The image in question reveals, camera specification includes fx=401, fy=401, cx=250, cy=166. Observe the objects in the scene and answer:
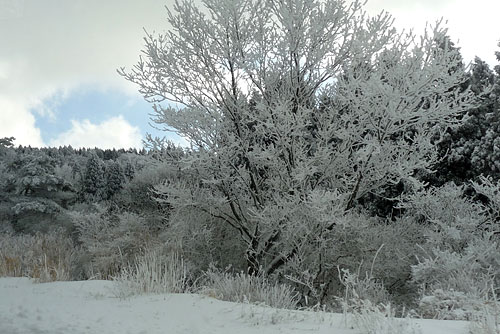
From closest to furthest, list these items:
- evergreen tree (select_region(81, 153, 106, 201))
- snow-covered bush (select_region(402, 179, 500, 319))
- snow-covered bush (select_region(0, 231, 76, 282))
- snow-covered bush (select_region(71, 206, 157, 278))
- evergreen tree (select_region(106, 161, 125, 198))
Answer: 1. snow-covered bush (select_region(402, 179, 500, 319))
2. snow-covered bush (select_region(0, 231, 76, 282))
3. snow-covered bush (select_region(71, 206, 157, 278))
4. evergreen tree (select_region(106, 161, 125, 198))
5. evergreen tree (select_region(81, 153, 106, 201))

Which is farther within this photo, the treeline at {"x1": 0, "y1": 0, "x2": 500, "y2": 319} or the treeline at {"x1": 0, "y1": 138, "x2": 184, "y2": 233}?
the treeline at {"x1": 0, "y1": 138, "x2": 184, "y2": 233}

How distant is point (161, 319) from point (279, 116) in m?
5.10

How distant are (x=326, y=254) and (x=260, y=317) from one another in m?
5.61

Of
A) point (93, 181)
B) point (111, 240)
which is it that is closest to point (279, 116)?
point (111, 240)

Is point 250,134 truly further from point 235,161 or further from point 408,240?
point 408,240

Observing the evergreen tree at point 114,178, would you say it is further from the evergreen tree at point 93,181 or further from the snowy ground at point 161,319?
the snowy ground at point 161,319

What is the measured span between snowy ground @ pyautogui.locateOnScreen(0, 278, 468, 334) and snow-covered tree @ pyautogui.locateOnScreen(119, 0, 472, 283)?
4078 mm

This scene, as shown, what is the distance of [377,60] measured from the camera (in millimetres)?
8352

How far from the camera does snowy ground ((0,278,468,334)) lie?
2535mm

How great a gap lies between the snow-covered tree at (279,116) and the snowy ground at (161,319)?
4078mm

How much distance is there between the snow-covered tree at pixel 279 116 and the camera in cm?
796

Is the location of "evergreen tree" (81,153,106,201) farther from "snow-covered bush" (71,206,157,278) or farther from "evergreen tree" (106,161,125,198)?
"snow-covered bush" (71,206,157,278)

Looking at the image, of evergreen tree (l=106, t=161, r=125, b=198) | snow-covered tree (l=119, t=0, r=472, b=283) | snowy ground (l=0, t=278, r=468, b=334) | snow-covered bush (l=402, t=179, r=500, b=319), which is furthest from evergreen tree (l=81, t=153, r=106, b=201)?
snowy ground (l=0, t=278, r=468, b=334)

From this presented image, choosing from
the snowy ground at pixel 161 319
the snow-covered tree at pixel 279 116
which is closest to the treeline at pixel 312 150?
the snow-covered tree at pixel 279 116
